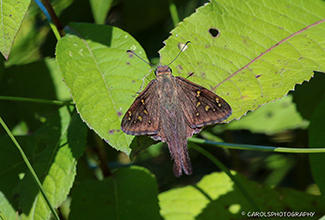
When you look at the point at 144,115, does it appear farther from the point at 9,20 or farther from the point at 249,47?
the point at 9,20

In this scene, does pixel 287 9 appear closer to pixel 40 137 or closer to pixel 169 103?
pixel 169 103

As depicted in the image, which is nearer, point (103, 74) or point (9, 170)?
point (103, 74)

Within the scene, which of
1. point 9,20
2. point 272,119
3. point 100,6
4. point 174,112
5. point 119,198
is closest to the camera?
point 9,20

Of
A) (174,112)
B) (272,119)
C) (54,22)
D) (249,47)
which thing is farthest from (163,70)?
(272,119)

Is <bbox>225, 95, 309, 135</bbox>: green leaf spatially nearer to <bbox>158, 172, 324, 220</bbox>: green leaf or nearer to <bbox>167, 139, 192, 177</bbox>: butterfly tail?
<bbox>158, 172, 324, 220</bbox>: green leaf

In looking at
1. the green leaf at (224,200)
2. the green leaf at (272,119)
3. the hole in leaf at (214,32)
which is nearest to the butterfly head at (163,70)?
the hole in leaf at (214,32)

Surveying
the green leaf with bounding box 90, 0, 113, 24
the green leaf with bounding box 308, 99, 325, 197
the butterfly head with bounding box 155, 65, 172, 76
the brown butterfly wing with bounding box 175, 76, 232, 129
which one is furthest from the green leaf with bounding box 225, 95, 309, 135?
the green leaf with bounding box 90, 0, 113, 24

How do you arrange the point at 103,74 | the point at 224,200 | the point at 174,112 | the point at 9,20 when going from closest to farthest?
1. the point at 9,20
2. the point at 103,74
3. the point at 174,112
4. the point at 224,200

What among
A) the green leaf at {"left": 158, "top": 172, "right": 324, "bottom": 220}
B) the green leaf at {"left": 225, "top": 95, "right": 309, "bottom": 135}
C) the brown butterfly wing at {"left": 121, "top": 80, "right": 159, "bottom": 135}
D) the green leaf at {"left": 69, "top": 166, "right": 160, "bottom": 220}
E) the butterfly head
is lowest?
the green leaf at {"left": 158, "top": 172, "right": 324, "bottom": 220}
